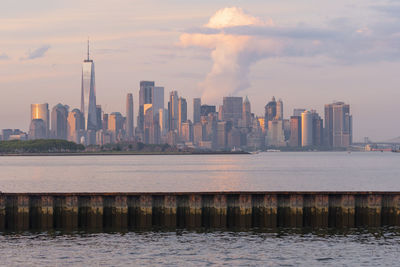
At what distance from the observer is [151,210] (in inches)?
1967

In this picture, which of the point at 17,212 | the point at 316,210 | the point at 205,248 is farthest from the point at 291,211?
the point at 17,212

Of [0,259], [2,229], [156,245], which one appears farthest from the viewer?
[2,229]

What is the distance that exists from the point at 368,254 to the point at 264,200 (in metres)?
9.74

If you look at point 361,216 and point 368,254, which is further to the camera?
point 361,216

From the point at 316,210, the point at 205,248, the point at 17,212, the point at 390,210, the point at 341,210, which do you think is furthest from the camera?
the point at 390,210

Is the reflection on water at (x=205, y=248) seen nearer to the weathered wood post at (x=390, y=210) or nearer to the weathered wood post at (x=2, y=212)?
the weathered wood post at (x=390, y=210)

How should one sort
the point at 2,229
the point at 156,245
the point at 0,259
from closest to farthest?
the point at 0,259 → the point at 156,245 → the point at 2,229

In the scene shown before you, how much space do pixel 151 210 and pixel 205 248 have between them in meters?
7.31

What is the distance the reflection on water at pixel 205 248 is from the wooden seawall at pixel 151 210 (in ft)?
4.89

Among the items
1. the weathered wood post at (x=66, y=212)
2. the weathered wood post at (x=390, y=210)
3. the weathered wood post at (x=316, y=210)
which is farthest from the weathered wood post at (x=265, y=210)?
the weathered wood post at (x=66, y=212)

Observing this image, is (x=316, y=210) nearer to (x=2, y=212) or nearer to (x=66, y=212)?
(x=66, y=212)

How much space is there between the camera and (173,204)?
50094 mm

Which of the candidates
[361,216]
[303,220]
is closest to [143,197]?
[303,220]

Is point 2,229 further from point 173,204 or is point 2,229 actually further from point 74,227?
point 173,204
